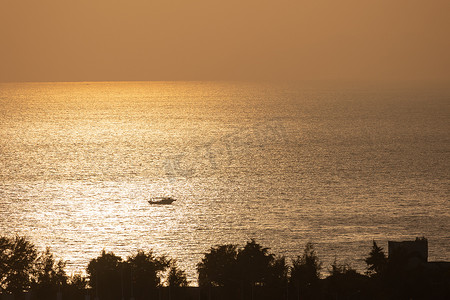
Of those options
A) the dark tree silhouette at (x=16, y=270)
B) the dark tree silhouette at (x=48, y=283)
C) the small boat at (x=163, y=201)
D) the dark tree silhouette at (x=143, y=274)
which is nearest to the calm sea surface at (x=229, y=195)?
the small boat at (x=163, y=201)

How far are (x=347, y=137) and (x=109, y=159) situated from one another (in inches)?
2521

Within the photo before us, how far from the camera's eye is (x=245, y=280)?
144 ft

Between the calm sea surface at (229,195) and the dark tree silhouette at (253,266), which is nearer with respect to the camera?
the dark tree silhouette at (253,266)

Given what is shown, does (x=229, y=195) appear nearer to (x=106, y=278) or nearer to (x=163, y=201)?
(x=163, y=201)

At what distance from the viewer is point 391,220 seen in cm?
8694

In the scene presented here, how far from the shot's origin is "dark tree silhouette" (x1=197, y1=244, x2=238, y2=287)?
44438 mm

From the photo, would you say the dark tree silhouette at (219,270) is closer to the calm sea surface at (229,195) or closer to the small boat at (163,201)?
the calm sea surface at (229,195)

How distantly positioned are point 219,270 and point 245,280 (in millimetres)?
2255

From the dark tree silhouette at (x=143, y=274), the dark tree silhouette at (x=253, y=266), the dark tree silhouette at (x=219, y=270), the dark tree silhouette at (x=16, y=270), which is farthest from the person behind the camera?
the dark tree silhouette at (x=16, y=270)

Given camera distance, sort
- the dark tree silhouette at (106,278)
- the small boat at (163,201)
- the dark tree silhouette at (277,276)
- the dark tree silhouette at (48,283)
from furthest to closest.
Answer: the small boat at (163,201)
the dark tree silhouette at (277,276)
the dark tree silhouette at (106,278)
the dark tree silhouette at (48,283)

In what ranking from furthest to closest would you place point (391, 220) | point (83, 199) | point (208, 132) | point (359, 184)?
1. point (208, 132)
2. point (359, 184)
3. point (83, 199)
4. point (391, 220)

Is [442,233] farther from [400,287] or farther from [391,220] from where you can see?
[400,287]

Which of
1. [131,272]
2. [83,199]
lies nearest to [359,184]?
[83,199]

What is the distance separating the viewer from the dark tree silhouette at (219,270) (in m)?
44.4
